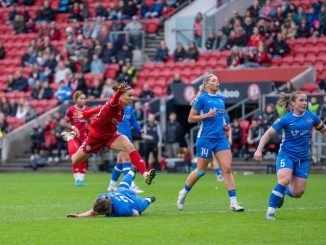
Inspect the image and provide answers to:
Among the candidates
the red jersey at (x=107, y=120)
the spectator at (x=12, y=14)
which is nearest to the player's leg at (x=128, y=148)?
the red jersey at (x=107, y=120)

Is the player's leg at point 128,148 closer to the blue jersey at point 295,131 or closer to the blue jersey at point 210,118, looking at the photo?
the blue jersey at point 210,118

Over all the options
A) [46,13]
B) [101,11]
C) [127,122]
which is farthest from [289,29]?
[127,122]

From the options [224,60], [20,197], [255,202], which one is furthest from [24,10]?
[255,202]

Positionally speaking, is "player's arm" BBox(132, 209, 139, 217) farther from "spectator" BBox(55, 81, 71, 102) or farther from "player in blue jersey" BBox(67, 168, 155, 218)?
"spectator" BBox(55, 81, 71, 102)

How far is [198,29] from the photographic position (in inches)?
1602

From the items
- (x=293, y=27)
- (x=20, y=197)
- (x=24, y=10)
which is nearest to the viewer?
(x=20, y=197)

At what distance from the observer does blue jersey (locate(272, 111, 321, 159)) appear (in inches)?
620

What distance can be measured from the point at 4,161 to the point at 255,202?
21300 millimetres

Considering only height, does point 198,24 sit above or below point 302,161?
above

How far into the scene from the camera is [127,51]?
41.6 m

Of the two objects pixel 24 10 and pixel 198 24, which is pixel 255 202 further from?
pixel 24 10

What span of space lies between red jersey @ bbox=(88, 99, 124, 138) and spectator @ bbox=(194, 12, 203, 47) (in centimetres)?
2237

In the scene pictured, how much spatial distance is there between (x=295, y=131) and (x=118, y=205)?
300 cm

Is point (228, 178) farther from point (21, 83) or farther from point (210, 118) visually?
point (21, 83)
